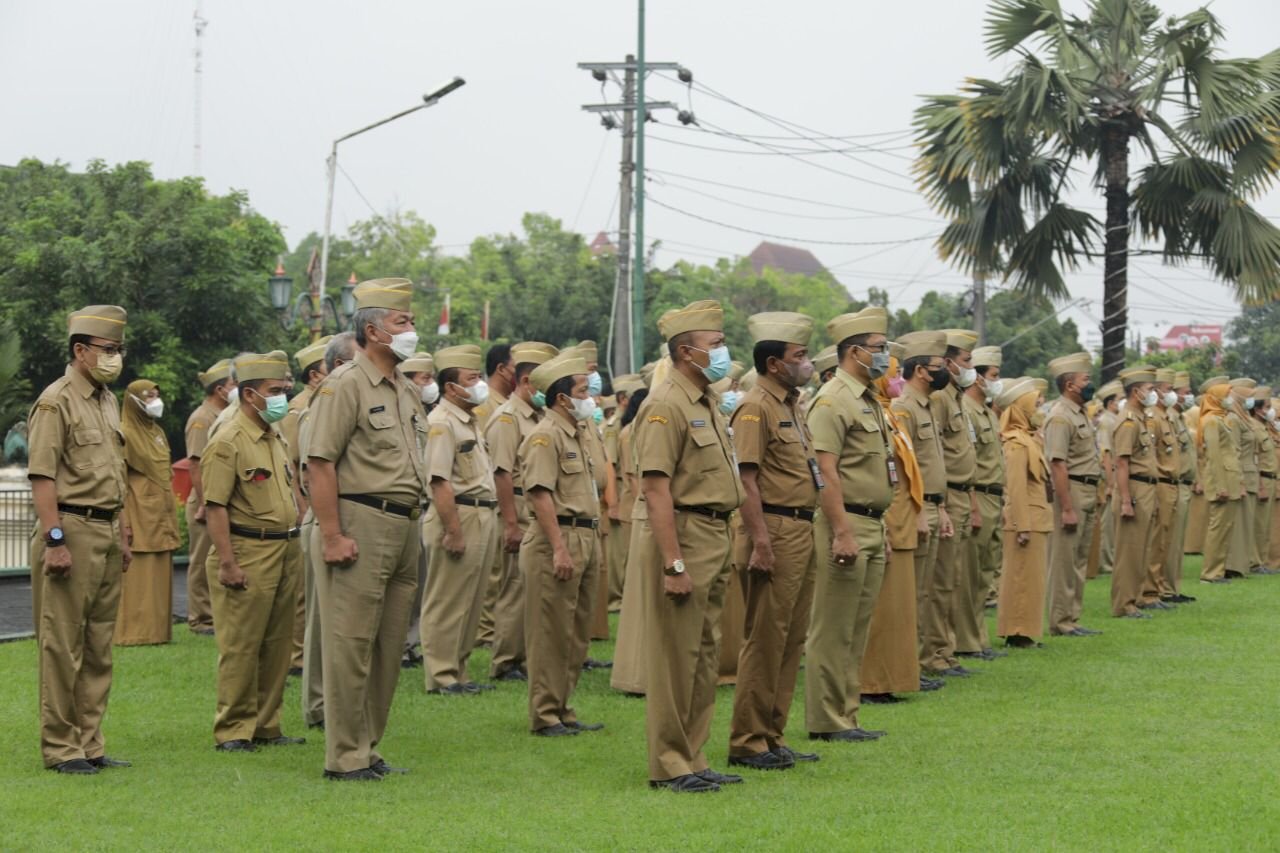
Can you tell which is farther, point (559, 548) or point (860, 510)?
point (559, 548)

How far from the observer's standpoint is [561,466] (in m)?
9.96

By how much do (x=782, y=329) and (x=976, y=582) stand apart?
5202 millimetres

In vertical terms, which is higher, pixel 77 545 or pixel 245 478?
pixel 245 478

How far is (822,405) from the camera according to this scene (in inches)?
363

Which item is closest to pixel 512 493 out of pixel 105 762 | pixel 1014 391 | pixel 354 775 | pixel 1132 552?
pixel 354 775

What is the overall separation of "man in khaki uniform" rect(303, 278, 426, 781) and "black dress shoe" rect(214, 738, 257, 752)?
1023mm

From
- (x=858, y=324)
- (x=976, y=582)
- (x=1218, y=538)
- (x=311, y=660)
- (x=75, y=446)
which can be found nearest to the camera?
(x=75, y=446)

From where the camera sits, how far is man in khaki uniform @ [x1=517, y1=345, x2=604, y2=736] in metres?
9.49

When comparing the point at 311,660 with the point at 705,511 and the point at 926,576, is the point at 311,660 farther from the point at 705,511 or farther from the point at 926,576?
the point at 926,576

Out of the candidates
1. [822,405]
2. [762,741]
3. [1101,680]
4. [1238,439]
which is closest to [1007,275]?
[1238,439]

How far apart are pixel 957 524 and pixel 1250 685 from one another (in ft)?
8.02

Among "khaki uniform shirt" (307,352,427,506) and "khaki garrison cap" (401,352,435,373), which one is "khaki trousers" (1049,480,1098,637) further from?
"khaki uniform shirt" (307,352,427,506)

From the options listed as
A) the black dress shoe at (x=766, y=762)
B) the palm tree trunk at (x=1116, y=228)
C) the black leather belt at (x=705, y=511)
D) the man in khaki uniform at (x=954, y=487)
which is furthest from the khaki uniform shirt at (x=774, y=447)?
the palm tree trunk at (x=1116, y=228)

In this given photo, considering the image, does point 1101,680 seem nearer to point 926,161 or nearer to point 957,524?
point 957,524
